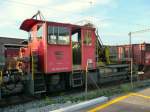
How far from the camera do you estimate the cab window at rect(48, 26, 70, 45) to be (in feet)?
34.3

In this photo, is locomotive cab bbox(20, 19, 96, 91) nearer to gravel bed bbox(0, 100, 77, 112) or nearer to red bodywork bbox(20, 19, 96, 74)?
red bodywork bbox(20, 19, 96, 74)

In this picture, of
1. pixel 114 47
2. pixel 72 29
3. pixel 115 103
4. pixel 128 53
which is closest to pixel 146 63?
pixel 128 53

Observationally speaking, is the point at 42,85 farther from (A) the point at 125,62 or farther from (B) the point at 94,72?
(A) the point at 125,62

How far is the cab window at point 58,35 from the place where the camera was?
10.5 m

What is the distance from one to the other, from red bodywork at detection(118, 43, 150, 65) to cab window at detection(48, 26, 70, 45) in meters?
7.00

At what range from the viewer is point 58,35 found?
1072 centimetres

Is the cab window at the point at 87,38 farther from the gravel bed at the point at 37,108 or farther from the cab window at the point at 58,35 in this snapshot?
the gravel bed at the point at 37,108

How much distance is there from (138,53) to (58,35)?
8767 millimetres

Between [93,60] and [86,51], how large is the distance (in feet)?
2.69

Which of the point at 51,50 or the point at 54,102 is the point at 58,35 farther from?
the point at 54,102

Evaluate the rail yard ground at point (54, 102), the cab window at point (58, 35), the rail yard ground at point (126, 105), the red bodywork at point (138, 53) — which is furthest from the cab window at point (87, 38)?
the red bodywork at point (138, 53)

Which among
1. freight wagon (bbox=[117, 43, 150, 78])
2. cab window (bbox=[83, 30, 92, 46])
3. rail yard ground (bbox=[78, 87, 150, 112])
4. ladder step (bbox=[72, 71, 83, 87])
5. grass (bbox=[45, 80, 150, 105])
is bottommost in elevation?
rail yard ground (bbox=[78, 87, 150, 112])

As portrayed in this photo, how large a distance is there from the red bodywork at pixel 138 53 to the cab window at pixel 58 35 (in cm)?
700

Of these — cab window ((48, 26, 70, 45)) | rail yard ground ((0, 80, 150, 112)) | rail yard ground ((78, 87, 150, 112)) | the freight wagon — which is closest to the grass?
rail yard ground ((0, 80, 150, 112))
